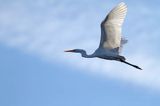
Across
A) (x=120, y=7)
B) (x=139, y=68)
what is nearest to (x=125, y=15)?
(x=120, y=7)

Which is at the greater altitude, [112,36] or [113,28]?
[113,28]

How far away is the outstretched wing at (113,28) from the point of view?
41.6 meters

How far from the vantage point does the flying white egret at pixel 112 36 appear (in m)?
41.6

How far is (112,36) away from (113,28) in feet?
1.99

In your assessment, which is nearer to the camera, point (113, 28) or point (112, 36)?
point (113, 28)

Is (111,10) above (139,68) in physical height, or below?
above

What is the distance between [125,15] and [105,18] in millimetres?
1099

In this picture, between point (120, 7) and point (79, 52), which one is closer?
point (120, 7)

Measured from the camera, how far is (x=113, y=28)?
1652 inches

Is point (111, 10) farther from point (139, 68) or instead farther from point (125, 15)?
point (139, 68)

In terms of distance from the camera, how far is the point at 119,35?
4225 cm

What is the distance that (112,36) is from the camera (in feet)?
139

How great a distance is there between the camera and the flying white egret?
41625mm

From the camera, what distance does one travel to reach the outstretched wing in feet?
136
